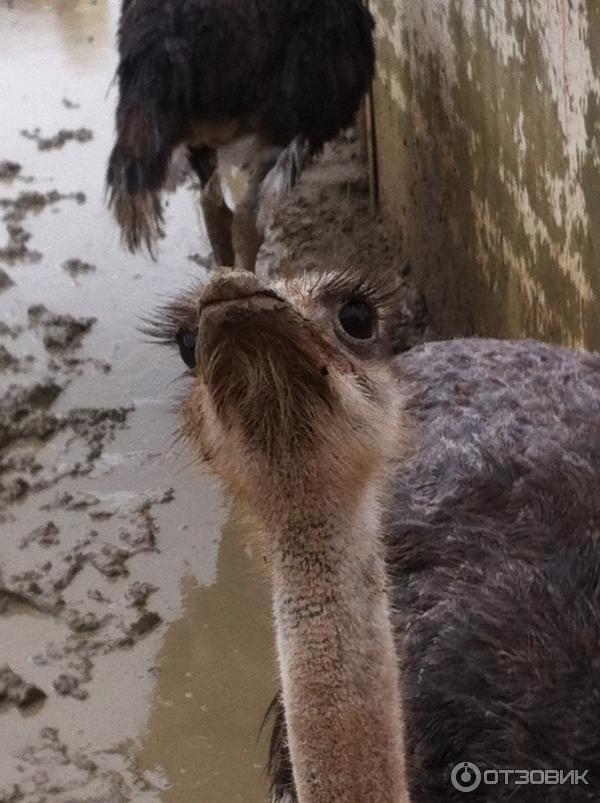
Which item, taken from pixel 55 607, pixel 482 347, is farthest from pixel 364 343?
pixel 55 607

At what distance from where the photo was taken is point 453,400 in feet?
7.78

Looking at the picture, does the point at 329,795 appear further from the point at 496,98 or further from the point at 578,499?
the point at 496,98

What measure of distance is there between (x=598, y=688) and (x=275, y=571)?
21.8 inches

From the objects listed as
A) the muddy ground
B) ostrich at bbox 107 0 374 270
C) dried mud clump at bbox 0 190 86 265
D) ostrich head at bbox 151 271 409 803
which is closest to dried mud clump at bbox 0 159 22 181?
the muddy ground

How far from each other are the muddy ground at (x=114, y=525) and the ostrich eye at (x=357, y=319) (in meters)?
0.29

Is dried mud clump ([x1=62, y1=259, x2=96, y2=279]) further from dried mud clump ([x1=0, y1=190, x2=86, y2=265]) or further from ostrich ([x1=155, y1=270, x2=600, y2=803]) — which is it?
ostrich ([x1=155, y1=270, x2=600, y2=803])

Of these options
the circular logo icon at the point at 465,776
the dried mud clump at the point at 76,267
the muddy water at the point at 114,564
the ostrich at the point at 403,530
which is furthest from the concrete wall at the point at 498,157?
the circular logo icon at the point at 465,776

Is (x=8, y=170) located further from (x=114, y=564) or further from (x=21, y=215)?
(x=114, y=564)

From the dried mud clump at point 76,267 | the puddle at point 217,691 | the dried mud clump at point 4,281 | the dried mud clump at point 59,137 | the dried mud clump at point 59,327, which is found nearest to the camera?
the puddle at point 217,691

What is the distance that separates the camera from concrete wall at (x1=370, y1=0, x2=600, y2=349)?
2789mm

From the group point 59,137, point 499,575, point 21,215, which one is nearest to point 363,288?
point 499,575

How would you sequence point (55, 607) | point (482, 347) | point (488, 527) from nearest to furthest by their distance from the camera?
point (488, 527) < point (482, 347) < point (55, 607)

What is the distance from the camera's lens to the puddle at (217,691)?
2.77 metres

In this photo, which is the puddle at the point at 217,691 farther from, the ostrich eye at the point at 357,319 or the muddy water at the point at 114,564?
the ostrich eye at the point at 357,319
